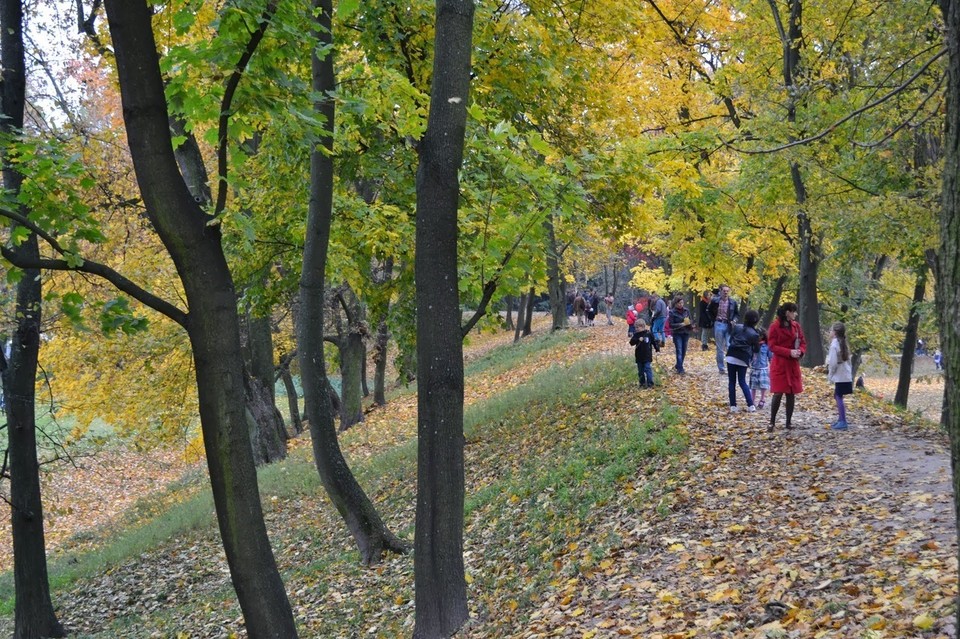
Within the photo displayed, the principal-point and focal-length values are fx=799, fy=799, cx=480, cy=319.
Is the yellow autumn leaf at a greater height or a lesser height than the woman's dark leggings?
lesser

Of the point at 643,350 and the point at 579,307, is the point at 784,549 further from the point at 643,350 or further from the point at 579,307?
the point at 579,307

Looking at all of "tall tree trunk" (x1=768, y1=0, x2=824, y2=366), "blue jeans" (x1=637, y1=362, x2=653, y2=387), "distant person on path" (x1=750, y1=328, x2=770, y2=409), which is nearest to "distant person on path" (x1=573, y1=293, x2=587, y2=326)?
"tall tree trunk" (x1=768, y1=0, x2=824, y2=366)

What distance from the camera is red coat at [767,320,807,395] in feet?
37.6

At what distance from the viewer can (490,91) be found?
10.2 metres

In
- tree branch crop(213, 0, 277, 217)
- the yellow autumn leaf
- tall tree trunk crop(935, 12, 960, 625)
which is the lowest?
the yellow autumn leaf

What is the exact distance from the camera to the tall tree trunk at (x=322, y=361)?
9.52 metres

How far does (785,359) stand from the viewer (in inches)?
451

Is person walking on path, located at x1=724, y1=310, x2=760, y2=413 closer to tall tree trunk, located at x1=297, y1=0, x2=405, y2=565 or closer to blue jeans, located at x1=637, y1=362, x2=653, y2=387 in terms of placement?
blue jeans, located at x1=637, y1=362, x2=653, y2=387

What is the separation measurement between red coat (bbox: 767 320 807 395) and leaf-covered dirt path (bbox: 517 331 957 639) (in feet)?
2.43

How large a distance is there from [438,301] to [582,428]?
7.91 m

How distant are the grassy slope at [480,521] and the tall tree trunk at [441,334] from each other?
0.72m

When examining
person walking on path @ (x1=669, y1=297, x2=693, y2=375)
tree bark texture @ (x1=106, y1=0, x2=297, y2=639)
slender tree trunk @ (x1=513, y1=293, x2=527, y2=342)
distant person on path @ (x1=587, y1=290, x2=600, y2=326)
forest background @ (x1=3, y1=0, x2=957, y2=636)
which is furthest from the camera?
distant person on path @ (x1=587, y1=290, x2=600, y2=326)

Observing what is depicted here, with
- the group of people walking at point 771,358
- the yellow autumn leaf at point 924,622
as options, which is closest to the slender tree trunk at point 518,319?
the group of people walking at point 771,358

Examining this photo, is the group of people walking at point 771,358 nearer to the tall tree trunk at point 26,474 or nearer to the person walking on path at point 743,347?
the person walking on path at point 743,347
